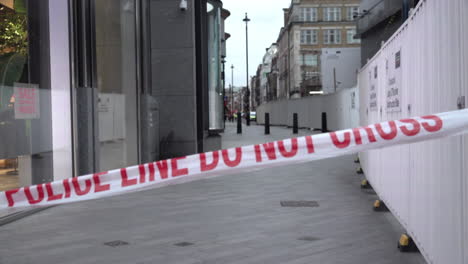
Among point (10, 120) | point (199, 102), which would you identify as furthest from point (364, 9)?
point (10, 120)

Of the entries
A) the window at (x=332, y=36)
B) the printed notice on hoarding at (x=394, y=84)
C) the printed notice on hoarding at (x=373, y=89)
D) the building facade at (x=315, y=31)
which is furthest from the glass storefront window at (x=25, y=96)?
the window at (x=332, y=36)

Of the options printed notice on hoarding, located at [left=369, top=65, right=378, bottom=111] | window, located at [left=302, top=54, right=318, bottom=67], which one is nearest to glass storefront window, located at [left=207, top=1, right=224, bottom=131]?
printed notice on hoarding, located at [left=369, top=65, right=378, bottom=111]

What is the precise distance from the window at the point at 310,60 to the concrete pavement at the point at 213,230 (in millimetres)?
89815

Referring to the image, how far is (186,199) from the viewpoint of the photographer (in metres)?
10.7

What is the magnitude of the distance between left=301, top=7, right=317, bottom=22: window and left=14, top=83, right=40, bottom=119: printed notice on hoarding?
94.8m

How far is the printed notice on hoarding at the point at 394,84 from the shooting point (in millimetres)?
7215

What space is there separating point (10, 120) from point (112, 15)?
17.7 feet

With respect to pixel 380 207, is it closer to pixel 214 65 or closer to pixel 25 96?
pixel 25 96

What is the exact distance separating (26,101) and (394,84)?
4.86m

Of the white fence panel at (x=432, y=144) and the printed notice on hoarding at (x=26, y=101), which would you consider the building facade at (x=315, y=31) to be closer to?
the printed notice on hoarding at (x=26, y=101)

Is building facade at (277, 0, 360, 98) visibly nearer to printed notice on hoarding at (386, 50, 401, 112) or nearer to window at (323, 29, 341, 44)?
window at (323, 29, 341, 44)

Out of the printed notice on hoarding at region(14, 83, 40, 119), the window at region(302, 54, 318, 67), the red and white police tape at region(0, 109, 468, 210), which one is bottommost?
the red and white police tape at region(0, 109, 468, 210)

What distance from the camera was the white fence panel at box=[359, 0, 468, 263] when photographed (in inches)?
172

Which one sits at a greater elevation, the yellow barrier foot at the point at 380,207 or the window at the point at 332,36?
the window at the point at 332,36
